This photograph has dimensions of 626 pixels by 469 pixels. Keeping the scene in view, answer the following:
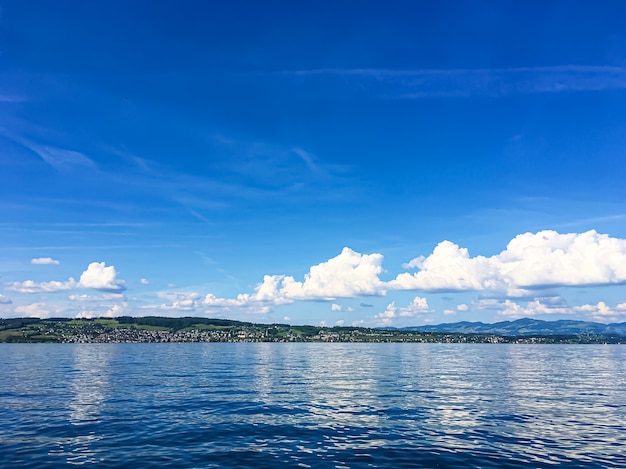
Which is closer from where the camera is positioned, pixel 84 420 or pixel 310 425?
pixel 310 425

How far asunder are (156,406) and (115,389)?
845 inches

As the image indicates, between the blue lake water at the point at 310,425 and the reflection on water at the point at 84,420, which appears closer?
the blue lake water at the point at 310,425

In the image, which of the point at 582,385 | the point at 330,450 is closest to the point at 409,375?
the point at 582,385

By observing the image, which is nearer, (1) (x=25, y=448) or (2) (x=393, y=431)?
(1) (x=25, y=448)

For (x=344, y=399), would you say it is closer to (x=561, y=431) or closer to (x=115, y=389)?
(x=561, y=431)

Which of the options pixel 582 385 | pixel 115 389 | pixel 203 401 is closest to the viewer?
pixel 203 401

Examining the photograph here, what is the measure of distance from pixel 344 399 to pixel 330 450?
2717cm

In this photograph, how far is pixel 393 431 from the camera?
1683 inches

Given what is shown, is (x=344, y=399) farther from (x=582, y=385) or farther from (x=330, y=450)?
(x=582, y=385)

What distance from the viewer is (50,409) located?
178ft

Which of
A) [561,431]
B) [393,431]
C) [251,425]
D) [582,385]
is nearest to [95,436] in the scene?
[251,425]

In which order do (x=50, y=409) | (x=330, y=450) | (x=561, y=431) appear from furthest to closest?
(x=50, y=409) → (x=561, y=431) → (x=330, y=450)

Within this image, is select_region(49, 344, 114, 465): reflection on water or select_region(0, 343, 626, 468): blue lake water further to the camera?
select_region(49, 344, 114, 465): reflection on water

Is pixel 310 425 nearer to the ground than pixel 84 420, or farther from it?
nearer to the ground
